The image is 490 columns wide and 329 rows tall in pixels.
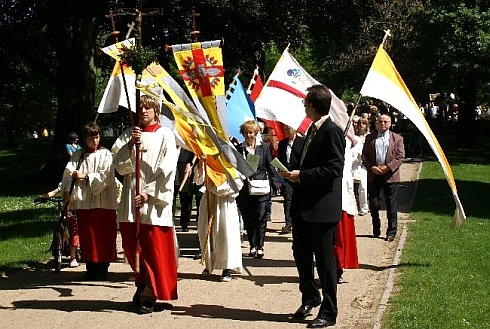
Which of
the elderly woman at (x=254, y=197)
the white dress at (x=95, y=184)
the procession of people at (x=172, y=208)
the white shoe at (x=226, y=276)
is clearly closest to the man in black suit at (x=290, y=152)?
the procession of people at (x=172, y=208)

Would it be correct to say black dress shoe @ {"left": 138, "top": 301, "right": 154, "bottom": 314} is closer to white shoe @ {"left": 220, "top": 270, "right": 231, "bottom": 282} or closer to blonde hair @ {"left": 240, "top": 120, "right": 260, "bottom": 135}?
white shoe @ {"left": 220, "top": 270, "right": 231, "bottom": 282}

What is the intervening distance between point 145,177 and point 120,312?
53.6 inches

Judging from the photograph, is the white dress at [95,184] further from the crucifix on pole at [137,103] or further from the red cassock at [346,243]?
the red cassock at [346,243]

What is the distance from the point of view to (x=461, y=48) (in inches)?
1261

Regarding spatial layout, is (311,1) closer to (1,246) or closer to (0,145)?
(1,246)

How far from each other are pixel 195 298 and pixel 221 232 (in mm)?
1282

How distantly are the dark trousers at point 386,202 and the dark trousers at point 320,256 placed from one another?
5.52 metres

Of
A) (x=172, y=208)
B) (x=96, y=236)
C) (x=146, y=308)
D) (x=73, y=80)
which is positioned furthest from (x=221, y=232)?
(x=73, y=80)

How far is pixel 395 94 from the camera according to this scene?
1022 centimetres

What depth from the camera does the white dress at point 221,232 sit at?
395 inches

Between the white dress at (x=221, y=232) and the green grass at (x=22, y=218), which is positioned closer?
the white dress at (x=221, y=232)

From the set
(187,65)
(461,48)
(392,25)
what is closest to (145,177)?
(187,65)

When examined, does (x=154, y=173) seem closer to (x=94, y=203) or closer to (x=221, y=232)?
(x=94, y=203)

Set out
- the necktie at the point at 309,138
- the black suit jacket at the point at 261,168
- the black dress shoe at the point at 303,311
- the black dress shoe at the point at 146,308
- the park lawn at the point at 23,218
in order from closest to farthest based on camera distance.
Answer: the necktie at the point at 309,138, the black dress shoe at the point at 303,311, the black dress shoe at the point at 146,308, the black suit jacket at the point at 261,168, the park lawn at the point at 23,218
